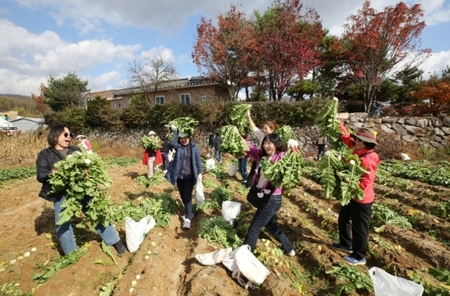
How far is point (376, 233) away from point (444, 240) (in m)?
1.27

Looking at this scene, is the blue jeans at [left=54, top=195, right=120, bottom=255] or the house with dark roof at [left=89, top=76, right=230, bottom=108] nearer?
the blue jeans at [left=54, top=195, right=120, bottom=255]

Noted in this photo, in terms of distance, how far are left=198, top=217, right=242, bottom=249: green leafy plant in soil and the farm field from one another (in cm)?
11

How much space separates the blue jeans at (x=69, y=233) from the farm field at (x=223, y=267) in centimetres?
26

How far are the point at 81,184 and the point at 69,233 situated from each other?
1026 mm

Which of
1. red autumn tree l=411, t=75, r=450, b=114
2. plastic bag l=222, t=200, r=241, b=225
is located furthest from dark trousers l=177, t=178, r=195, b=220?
red autumn tree l=411, t=75, r=450, b=114

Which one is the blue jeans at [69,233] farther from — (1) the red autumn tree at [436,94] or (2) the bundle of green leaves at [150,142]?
(1) the red autumn tree at [436,94]

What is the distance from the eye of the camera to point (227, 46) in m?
19.5

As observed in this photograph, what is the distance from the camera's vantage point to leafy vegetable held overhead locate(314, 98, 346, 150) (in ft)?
14.4

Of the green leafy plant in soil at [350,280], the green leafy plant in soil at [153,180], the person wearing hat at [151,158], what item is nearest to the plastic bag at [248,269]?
the green leafy plant in soil at [350,280]

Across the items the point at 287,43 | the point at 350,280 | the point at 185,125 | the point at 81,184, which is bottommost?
the point at 350,280

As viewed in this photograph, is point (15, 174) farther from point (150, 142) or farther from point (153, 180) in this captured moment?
point (150, 142)

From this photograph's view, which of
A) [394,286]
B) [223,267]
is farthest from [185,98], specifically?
[394,286]

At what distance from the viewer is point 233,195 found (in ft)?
24.2

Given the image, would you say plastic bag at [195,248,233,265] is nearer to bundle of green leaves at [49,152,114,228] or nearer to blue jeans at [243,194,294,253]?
blue jeans at [243,194,294,253]
